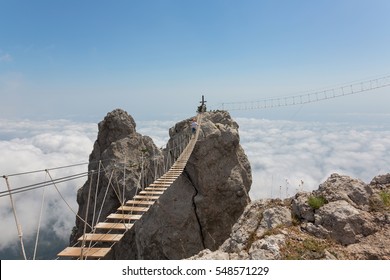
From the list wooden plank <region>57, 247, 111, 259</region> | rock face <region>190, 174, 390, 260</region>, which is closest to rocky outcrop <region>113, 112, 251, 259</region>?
rock face <region>190, 174, 390, 260</region>

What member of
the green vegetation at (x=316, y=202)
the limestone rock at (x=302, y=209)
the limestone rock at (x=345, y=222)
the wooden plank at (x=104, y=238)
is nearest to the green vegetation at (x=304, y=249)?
the limestone rock at (x=345, y=222)

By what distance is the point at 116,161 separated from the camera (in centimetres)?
3291

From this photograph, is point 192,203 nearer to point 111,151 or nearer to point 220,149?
point 220,149

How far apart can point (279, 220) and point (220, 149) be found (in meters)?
17.8

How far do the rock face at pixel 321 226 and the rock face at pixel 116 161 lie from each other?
23964 mm

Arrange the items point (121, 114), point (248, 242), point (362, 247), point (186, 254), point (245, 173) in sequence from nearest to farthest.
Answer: point (362, 247) → point (248, 242) → point (186, 254) → point (245, 173) → point (121, 114)

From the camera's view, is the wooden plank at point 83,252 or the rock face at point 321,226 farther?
the rock face at point 321,226

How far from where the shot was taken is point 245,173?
27062 millimetres

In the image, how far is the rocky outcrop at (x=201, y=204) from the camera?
24.4 metres

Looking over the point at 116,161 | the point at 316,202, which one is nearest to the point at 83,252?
the point at 316,202

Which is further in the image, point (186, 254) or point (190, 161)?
point (190, 161)

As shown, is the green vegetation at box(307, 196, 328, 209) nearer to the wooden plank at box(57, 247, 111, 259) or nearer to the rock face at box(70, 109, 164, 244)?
the wooden plank at box(57, 247, 111, 259)

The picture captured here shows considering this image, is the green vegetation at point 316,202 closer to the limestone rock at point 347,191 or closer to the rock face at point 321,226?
the rock face at point 321,226
